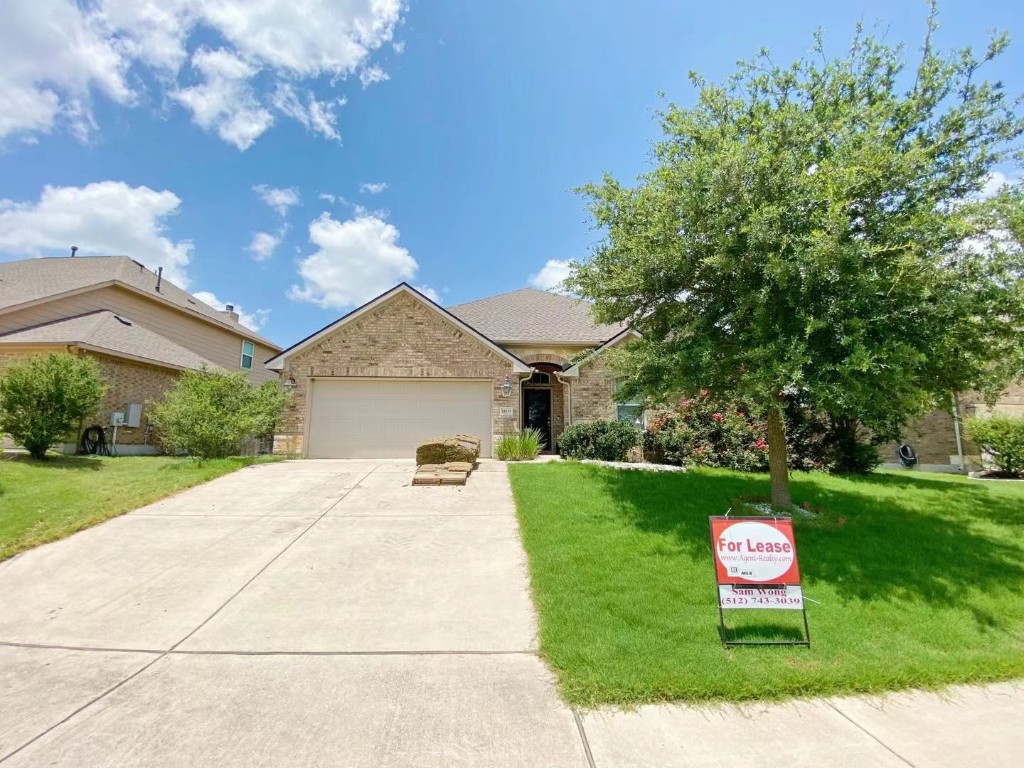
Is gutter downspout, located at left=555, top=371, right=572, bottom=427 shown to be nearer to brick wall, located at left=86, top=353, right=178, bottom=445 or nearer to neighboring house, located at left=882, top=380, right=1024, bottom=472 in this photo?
neighboring house, located at left=882, top=380, right=1024, bottom=472

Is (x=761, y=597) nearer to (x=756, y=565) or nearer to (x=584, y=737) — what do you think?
(x=756, y=565)

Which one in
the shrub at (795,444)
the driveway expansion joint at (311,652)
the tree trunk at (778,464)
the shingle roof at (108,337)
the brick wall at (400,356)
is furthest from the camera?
the brick wall at (400,356)

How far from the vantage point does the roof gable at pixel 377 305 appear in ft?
46.6

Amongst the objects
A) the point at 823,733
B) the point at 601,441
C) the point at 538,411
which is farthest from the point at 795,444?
the point at 823,733

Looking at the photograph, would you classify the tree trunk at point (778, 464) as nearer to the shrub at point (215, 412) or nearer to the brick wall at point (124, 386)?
the shrub at point (215, 412)

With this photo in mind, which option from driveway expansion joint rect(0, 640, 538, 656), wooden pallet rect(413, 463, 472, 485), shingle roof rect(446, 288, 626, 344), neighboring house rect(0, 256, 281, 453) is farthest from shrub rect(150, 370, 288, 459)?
driveway expansion joint rect(0, 640, 538, 656)

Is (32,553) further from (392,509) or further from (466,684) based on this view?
(466,684)

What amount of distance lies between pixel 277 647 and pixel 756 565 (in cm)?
401

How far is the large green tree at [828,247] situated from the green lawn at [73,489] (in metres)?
8.24

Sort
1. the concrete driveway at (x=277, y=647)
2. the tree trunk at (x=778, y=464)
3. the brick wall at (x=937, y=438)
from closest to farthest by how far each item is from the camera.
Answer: the concrete driveway at (x=277, y=647)
the tree trunk at (x=778, y=464)
the brick wall at (x=937, y=438)

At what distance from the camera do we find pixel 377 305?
1462 centimetres

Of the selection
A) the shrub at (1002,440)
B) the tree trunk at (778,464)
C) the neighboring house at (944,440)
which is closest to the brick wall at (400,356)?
the tree trunk at (778,464)

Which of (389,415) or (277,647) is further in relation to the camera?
(389,415)

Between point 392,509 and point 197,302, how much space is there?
21086 millimetres
